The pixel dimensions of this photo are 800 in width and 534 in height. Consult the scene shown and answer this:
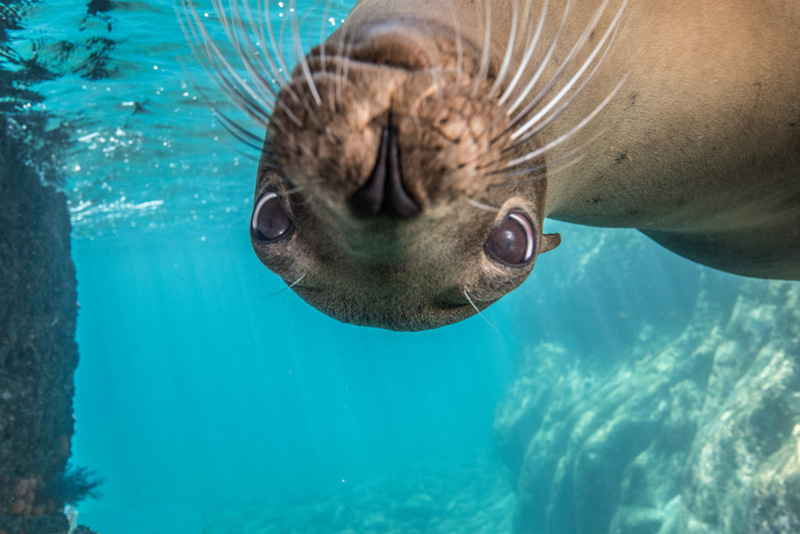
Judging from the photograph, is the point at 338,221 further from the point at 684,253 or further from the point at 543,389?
the point at 543,389

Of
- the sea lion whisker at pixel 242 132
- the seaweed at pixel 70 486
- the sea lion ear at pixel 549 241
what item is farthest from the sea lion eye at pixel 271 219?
the seaweed at pixel 70 486

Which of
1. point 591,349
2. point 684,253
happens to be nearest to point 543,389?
point 591,349

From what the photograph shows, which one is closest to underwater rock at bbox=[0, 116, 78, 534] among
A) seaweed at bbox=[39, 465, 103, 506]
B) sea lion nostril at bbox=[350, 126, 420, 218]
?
seaweed at bbox=[39, 465, 103, 506]

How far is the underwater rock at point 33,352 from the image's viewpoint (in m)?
9.39

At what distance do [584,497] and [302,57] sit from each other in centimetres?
1695

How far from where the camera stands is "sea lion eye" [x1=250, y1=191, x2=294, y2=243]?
1264 mm

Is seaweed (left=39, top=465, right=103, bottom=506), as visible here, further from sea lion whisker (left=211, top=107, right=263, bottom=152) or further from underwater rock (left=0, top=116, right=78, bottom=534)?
sea lion whisker (left=211, top=107, right=263, bottom=152)

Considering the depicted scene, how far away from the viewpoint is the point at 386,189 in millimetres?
894

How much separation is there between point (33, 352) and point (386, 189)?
38.7 feet

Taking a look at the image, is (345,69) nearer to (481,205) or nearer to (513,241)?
(481,205)

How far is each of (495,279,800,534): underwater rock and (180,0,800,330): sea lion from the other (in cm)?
913

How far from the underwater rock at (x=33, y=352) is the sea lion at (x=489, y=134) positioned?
1045cm

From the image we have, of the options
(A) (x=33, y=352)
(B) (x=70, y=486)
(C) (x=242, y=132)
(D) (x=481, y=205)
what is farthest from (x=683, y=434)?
(C) (x=242, y=132)

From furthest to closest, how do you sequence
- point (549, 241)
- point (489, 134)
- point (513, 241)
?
point (549, 241) < point (513, 241) < point (489, 134)
